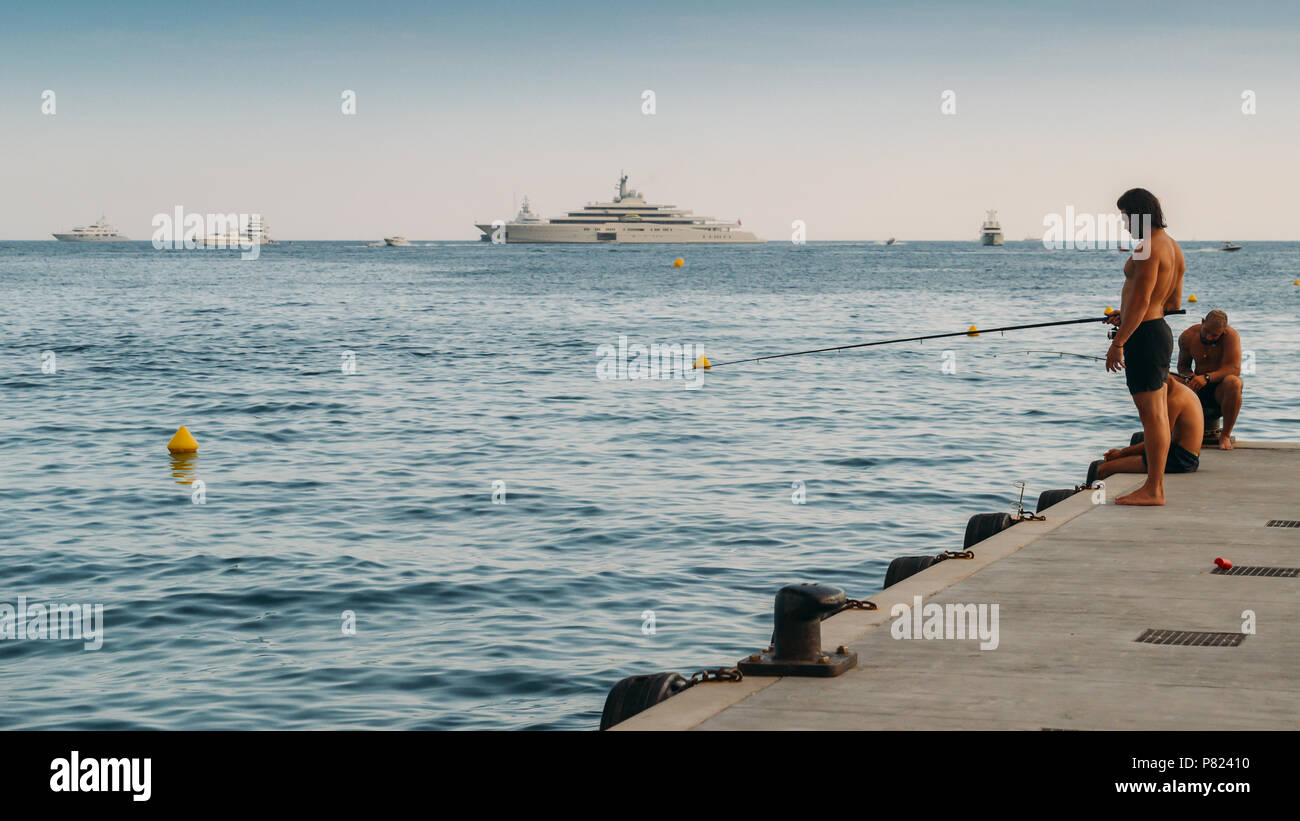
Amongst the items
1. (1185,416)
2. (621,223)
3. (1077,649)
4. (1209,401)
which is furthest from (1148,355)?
(621,223)

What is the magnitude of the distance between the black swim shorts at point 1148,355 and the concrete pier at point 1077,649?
93 cm

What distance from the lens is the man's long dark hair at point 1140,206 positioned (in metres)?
9.45

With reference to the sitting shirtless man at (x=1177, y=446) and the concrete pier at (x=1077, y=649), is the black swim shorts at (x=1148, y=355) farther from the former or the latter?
the sitting shirtless man at (x=1177, y=446)

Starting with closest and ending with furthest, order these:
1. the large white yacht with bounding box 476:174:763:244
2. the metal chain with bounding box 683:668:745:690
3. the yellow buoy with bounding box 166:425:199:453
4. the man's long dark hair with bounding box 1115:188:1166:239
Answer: the metal chain with bounding box 683:668:745:690 < the man's long dark hair with bounding box 1115:188:1166:239 < the yellow buoy with bounding box 166:425:199:453 < the large white yacht with bounding box 476:174:763:244

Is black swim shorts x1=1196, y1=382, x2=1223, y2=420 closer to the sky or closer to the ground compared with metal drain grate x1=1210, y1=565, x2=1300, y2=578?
closer to the sky

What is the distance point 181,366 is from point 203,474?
16008mm

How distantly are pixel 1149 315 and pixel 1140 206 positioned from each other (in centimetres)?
76

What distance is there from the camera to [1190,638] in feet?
21.6

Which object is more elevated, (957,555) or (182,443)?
(957,555)

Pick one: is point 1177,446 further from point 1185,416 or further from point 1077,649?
point 1077,649

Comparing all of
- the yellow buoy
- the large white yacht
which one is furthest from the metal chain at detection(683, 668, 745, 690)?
the large white yacht

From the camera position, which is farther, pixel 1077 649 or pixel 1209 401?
pixel 1209 401

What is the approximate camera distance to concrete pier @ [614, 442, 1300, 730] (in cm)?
537

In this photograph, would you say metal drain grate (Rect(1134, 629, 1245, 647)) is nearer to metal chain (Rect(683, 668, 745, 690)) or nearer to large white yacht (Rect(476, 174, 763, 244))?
metal chain (Rect(683, 668, 745, 690))
